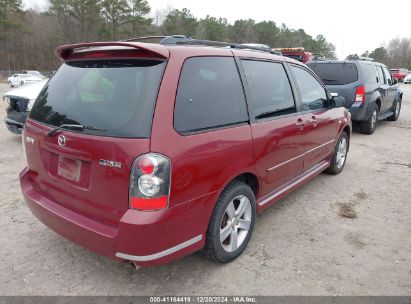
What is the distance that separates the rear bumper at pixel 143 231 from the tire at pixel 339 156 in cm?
326

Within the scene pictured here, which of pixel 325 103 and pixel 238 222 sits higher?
pixel 325 103

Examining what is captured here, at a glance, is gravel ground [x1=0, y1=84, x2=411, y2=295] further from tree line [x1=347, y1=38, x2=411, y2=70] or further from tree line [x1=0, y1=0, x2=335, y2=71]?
tree line [x1=347, y1=38, x2=411, y2=70]

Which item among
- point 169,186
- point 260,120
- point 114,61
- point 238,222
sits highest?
point 114,61

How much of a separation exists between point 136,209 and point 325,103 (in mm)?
3315

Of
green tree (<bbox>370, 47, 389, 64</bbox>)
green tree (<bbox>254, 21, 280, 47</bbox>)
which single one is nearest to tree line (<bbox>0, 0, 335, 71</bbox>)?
green tree (<bbox>254, 21, 280, 47</bbox>)

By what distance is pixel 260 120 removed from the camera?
124 inches

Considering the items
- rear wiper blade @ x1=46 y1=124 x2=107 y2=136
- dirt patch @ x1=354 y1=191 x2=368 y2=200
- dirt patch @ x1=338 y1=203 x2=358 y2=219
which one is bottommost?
dirt patch @ x1=338 y1=203 x2=358 y2=219

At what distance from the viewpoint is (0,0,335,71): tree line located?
48.1m

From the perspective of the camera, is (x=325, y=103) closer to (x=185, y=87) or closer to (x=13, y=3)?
(x=185, y=87)

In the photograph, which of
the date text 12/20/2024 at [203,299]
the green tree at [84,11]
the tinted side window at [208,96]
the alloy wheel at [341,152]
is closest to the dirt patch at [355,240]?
the date text 12/20/2024 at [203,299]

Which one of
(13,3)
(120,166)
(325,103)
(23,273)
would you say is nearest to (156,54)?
(120,166)

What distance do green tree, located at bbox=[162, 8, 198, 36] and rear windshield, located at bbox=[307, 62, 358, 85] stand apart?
4445cm

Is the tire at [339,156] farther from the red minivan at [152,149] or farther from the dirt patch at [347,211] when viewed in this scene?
the red minivan at [152,149]

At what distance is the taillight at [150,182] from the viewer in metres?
2.18
